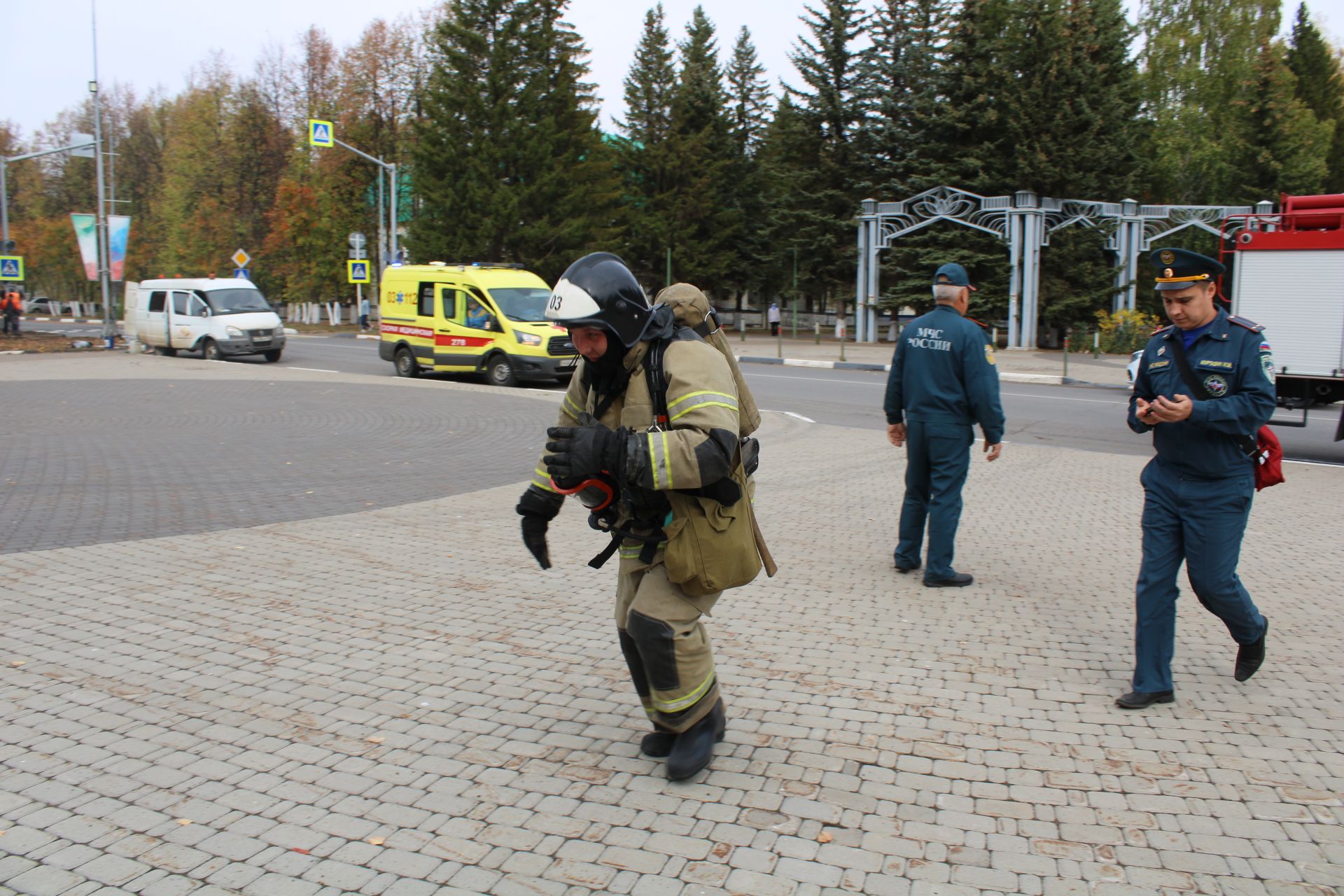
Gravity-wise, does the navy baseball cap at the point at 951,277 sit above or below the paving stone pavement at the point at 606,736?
above

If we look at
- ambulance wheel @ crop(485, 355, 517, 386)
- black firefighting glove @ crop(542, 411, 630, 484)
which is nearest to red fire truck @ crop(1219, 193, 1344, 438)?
black firefighting glove @ crop(542, 411, 630, 484)

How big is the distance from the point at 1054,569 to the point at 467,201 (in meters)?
38.6

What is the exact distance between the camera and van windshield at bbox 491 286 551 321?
20281 mm

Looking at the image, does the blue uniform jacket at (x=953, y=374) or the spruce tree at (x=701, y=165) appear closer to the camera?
the blue uniform jacket at (x=953, y=374)

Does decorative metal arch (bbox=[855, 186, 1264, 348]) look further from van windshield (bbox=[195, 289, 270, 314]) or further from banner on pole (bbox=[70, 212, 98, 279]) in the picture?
banner on pole (bbox=[70, 212, 98, 279])

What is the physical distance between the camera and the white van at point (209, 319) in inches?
1014

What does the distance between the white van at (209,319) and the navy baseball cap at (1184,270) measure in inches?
967

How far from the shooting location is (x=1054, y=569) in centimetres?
701

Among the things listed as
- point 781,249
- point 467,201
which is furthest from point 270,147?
point 781,249

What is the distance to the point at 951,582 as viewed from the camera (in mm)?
6500

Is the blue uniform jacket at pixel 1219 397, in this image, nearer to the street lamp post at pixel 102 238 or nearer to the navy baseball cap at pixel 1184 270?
the navy baseball cap at pixel 1184 270

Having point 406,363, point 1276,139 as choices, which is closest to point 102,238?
point 406,363

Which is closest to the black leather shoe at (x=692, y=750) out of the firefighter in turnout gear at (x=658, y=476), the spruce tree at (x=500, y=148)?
the firefighter in turnout gear at (x=658, y=476)

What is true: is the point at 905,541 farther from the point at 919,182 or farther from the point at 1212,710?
the point at 919,182
